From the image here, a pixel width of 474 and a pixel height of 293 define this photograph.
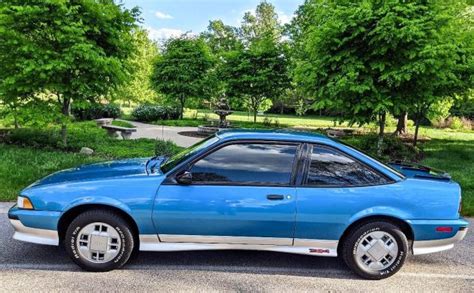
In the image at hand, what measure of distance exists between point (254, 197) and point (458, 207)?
6.71ft

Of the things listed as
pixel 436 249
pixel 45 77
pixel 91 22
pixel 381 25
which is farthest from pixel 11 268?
pixel 381 25

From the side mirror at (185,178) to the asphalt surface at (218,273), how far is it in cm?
90

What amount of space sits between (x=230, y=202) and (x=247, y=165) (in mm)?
408

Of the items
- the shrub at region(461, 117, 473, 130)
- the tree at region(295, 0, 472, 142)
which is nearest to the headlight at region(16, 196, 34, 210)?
the tree at region(295, 0, 472, 142)

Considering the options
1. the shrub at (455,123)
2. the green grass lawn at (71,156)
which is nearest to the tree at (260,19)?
the shrub at (455,123)

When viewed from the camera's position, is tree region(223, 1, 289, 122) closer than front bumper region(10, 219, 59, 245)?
No

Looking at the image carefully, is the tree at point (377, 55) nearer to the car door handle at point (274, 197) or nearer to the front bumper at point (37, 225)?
the car door handle at point (274, 197)

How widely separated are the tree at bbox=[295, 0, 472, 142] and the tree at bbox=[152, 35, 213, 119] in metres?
13.2

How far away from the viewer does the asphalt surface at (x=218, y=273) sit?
3.50 m

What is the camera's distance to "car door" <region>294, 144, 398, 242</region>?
Result: 3729mm

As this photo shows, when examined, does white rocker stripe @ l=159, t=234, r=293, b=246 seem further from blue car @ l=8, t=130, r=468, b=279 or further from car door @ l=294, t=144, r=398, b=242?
car door @ l=294, t=144, r=398, b=242

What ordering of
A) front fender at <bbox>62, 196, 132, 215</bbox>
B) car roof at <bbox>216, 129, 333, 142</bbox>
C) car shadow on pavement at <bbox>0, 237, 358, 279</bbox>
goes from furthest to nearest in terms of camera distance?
1. car roof at <bbox>216, 129, 333, 142</bbox>
2. car shadow on pavement at <bbox>0, 237, 358, 279</bbox>
3. front fender at <bbox>62, 196, 132, 215</bbox>

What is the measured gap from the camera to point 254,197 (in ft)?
12.2

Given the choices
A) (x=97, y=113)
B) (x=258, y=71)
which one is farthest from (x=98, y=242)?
(x=97, y=113)
